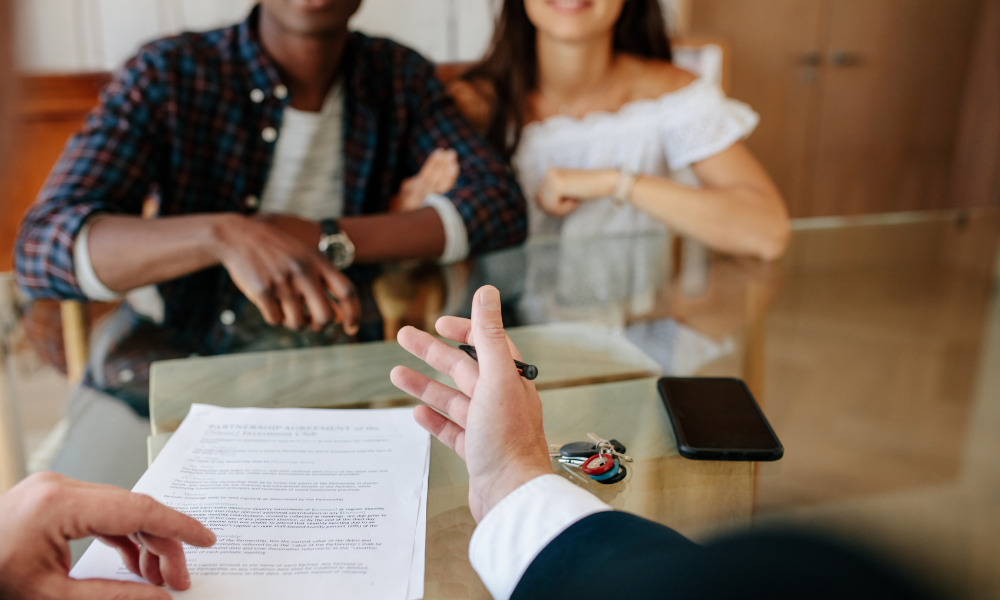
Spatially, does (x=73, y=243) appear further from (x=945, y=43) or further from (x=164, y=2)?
(x=945, y=43)

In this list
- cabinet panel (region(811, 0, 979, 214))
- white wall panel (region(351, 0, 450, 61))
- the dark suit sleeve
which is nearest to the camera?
the dark suit sleeve

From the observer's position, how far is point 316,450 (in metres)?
0.62

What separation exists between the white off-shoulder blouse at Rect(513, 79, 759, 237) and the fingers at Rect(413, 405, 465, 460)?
0.98m

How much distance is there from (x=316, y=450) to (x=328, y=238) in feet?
1.95

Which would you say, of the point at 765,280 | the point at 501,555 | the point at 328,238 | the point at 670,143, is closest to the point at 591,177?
the point at 670,143

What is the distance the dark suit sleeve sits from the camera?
28 centimetres

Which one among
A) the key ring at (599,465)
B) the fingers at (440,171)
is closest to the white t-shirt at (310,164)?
the fingers at (440,171)

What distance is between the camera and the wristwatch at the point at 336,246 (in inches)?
45.4

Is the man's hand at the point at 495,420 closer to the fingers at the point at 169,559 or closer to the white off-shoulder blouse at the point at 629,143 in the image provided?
the fingers at the point at 169,559

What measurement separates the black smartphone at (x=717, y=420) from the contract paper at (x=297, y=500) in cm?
23

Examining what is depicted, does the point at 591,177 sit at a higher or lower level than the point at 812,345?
higher

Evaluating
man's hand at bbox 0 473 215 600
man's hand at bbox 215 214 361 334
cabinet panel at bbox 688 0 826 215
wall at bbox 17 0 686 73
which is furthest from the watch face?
cabinet panel at bbox 688 0 826 215

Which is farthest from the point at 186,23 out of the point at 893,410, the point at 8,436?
the point at 893,410

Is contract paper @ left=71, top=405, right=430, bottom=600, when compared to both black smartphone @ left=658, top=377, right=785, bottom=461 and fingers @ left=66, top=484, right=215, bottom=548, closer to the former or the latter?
fingers @ left=66, top=484, right=215, bottom=548
